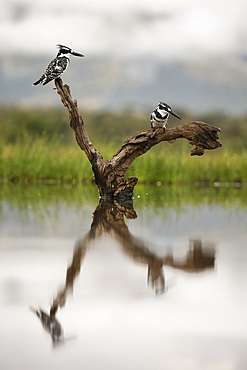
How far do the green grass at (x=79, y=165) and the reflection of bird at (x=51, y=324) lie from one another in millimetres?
7604

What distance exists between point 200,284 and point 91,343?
2.34 ft

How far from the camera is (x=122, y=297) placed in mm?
1699

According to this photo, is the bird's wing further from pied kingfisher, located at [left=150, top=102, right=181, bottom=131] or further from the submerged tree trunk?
pied kingfisher, located at [left=150, top=102, right=181, bottom=131]

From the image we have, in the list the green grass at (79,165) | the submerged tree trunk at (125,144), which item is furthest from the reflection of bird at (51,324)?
the green grass at (79,165)

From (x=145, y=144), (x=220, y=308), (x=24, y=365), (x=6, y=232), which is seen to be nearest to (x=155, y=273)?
(x=220, y=308)

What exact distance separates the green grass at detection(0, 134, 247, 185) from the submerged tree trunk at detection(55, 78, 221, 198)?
311 cm

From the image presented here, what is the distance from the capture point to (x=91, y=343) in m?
1.30

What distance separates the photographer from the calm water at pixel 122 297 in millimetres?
1243

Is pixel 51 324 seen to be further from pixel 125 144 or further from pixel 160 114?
pixel 125 144

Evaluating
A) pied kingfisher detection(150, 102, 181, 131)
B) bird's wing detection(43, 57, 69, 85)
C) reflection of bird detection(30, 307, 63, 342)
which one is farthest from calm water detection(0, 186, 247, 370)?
bird's wing detection(43, 57, 69, 85)

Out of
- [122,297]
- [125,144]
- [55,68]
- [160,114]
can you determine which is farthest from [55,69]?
[122,297]

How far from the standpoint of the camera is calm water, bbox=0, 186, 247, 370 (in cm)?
124

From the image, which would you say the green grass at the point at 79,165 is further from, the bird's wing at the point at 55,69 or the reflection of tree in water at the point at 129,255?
the reflection of tree in water at the point at 129,255

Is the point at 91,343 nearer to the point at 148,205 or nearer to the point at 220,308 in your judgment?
the point at 220,308
